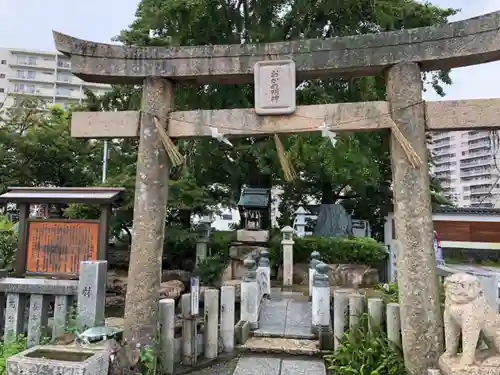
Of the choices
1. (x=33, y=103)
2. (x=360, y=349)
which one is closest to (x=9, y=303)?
(x=360, y=349)

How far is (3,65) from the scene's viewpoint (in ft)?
171

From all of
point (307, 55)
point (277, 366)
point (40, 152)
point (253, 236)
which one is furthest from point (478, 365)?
point (40, 152)

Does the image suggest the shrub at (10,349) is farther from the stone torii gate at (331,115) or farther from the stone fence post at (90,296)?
the stone torii gate at (331,115)

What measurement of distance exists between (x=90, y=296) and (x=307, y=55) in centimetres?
409

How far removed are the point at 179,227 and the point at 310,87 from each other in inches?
258

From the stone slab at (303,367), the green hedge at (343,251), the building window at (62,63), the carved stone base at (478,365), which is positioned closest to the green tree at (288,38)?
the green hedge at (343,251)

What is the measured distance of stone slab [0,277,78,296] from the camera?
4.66 m

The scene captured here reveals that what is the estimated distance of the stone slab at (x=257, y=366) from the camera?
4762 mm

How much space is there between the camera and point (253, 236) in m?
13.4

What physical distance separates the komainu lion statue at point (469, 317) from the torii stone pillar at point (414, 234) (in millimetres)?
424

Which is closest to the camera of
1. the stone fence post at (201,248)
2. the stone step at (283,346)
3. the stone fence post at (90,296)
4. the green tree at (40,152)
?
the stone fence post at (90,296)

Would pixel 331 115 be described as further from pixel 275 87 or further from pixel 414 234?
pixel 414 234

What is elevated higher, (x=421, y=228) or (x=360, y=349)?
(x=421, y=228)

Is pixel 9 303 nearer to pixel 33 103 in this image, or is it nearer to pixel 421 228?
pixel 421 228
